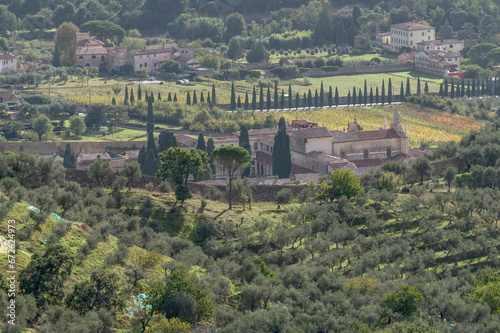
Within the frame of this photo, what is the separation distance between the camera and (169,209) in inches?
2495

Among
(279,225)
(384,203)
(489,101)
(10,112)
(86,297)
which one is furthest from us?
(489,101)

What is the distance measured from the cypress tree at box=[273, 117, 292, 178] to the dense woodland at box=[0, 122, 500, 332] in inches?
450

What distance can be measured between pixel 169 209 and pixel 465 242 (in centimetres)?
1712

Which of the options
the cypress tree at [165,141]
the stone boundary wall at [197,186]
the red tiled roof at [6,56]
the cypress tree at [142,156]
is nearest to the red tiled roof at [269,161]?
the cypress tree at [165,141]

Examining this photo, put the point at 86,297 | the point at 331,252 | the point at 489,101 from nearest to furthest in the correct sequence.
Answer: the point at 86,297, the point at 331,252, the point at 489,101

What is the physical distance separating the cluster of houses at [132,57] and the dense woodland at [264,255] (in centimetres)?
6861

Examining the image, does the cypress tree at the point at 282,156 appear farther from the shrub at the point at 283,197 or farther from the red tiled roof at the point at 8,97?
the red tiled roof at the point at 8,97

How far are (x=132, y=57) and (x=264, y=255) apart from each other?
83473 millimetres

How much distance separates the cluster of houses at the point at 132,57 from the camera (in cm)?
13838

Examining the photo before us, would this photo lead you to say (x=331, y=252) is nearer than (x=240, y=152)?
Yes

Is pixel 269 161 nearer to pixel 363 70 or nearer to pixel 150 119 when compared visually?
pixel 150 119

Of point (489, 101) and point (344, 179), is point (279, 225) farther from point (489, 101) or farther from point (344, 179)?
point (489, 101)

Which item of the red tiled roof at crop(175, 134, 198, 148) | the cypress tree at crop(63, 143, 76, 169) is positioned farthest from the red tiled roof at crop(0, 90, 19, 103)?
the cypress tree at crop(63, 143, 76, 169)

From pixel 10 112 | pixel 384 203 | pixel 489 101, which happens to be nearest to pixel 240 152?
pixel 384 203
